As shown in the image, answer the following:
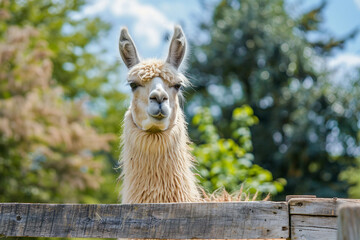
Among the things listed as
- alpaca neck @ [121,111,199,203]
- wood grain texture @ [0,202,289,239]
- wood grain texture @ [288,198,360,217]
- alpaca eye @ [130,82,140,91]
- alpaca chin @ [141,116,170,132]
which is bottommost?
wood grain texture @ [0,202,289,239]

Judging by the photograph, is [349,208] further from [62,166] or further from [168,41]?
[62,166]

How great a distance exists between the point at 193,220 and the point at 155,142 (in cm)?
175

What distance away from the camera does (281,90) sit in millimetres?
23406

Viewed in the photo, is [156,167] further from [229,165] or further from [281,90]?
[281,90]

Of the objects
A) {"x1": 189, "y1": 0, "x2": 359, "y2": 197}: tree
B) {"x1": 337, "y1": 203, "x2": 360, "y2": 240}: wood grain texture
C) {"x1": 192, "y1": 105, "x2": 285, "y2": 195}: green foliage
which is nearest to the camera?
{"x1": 337, "y1": 203, "x2": 360, "y2": 240}: wood grain texture

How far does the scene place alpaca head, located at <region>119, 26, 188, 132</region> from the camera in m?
3.83

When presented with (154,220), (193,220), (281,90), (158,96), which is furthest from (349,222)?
(281,90)

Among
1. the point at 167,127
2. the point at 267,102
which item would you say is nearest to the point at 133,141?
the point at 167,127

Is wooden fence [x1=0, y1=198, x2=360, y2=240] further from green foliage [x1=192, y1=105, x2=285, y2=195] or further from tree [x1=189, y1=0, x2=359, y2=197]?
tree [x1=189, y1=0, x2=359, y2=197]

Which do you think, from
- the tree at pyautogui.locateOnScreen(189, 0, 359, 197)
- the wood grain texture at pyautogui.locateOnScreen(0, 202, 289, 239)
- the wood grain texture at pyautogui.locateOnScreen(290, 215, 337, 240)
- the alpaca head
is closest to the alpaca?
the alpaca head

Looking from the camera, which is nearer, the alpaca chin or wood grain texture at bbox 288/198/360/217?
wood grain texture at bbox 288/198/360/217

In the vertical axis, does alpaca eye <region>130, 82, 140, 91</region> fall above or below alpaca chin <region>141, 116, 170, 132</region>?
→ above

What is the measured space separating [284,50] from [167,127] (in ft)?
68.7

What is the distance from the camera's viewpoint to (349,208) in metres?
1.72
